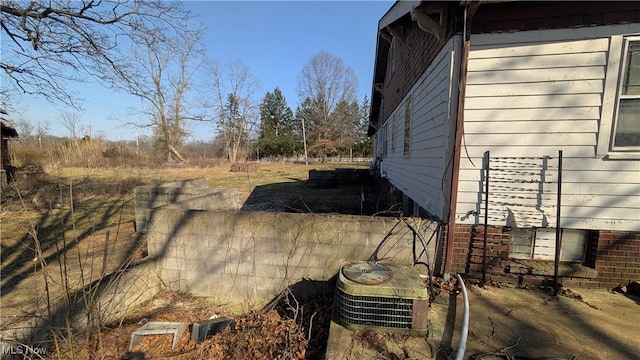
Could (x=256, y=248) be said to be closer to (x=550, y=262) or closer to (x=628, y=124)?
(x=550, y=262)

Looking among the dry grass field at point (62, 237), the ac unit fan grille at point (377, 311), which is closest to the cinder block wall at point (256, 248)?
the dry grass field at point (62, 237)

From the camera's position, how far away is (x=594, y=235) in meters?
3.38

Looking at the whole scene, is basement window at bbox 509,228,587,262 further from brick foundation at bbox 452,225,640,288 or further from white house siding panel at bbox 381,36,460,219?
white house siding panel at bbox 381,36,460,219

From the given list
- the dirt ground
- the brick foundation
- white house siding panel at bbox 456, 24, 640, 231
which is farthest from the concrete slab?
white house siding panel at bbox 456, 24, 640, 231

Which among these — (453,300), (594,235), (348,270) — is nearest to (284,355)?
(348,270)

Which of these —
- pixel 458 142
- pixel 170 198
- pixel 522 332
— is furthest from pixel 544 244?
pixel 170 198

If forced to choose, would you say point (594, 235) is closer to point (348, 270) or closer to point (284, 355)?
point (348, 270)

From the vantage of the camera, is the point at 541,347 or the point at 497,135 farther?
the point at 497,135

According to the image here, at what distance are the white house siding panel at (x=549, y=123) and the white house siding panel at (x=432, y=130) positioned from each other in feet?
0.72

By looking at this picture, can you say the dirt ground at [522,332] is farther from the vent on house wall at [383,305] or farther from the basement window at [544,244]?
the basement window at [544,244]

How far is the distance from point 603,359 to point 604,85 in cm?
276

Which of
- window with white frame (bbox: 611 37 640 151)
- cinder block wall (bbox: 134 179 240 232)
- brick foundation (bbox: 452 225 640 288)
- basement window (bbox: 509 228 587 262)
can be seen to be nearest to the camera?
window with white frame (bbox: 611 37 640 151)

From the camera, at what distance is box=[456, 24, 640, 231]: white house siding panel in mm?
3176

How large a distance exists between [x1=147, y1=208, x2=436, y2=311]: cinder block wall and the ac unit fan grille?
106cm
